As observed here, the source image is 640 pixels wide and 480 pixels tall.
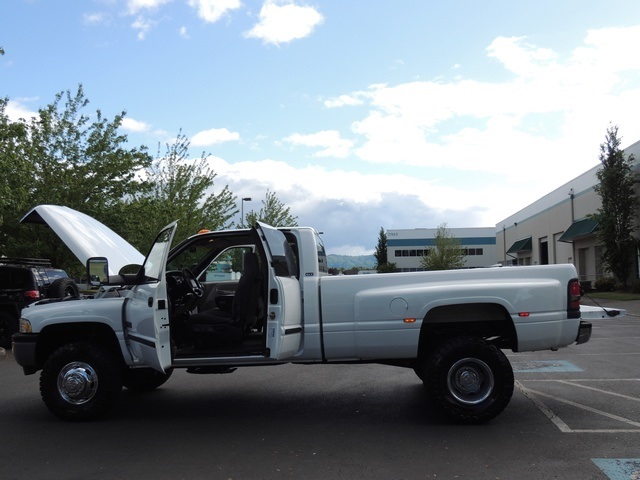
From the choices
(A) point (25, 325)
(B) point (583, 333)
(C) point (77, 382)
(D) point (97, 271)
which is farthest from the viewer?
(A) point (25, 325)

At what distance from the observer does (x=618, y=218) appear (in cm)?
3006

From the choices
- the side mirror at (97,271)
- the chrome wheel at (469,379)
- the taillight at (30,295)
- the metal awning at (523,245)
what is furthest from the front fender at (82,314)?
the metal awning at (523,245)

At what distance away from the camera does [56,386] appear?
6262 mm

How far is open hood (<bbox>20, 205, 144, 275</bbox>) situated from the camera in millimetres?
6461

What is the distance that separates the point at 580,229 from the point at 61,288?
1327 inches

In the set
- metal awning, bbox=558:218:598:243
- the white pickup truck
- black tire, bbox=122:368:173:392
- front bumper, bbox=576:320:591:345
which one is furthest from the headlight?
metal awning, bbox=558:218:598:243

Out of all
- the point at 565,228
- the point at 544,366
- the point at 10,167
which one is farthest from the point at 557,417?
the point at 565,228

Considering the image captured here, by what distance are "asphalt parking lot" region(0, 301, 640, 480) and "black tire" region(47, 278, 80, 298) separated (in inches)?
62.9

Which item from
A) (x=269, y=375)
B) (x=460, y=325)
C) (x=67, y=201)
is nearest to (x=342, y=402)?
(x=460, y=325)

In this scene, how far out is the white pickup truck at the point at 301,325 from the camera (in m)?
5.88

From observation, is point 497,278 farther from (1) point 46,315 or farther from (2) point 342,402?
(1) point 46,315

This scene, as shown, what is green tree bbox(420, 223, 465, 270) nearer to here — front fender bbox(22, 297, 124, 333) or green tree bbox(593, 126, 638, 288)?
green tree bbox(593, 126, 638, 288)

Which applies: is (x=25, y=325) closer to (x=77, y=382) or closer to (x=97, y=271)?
(x=77, y=382)

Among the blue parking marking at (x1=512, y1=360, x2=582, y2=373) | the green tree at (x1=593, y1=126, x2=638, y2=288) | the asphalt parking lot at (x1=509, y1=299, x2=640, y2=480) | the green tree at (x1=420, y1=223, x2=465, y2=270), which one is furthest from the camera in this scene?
the green tree at (x1=420, y1=223, x2=465, y2=270)
